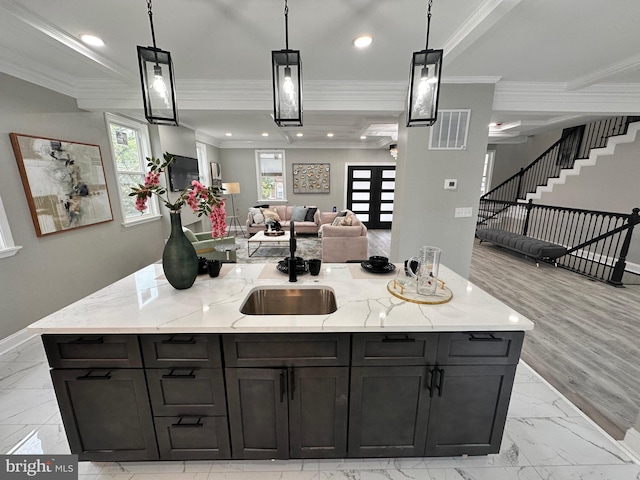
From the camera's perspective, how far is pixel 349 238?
14.7ft

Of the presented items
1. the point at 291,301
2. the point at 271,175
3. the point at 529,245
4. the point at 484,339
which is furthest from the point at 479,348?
the point at 271,175

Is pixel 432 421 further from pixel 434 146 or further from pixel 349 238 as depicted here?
pixel 349 238

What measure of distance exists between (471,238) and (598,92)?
7.44 feet

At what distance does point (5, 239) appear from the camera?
2.29m

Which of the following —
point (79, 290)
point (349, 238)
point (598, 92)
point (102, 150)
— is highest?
point (598, 92)

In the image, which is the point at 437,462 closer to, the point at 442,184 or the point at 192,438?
the point at 192,438

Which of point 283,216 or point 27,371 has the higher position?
point 283,216

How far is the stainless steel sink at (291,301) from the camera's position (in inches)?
63.3

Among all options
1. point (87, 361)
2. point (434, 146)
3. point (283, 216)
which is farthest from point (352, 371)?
point (283, 216)

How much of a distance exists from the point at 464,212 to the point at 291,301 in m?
2.59

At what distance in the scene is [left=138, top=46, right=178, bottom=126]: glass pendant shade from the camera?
1312 millimetres

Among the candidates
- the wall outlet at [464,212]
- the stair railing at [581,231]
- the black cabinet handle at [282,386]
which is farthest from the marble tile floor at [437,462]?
the stair railing at [581,231]

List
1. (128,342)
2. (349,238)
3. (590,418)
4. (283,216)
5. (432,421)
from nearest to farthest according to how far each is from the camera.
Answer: (128,342) < (432,421) < (590,418) < (349,238) < (283,216)

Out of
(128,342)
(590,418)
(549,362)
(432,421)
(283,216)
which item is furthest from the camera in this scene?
(283,216)
